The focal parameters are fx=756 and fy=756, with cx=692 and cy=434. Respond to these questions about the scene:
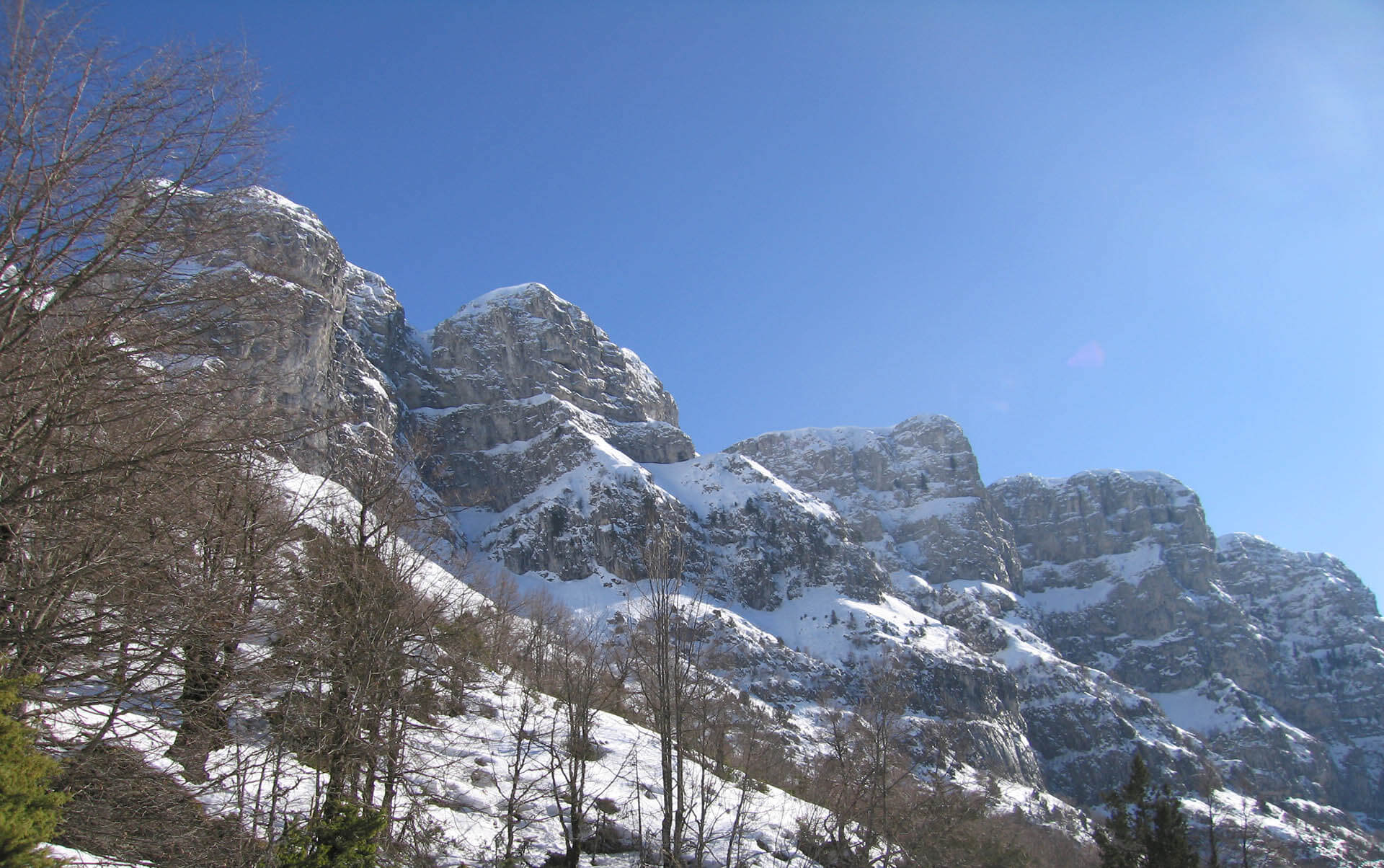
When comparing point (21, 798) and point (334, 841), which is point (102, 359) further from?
point (334, 841)

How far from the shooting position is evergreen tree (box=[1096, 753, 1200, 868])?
2923 cm

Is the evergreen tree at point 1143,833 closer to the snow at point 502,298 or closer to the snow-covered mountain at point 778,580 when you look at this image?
the snow-covered mountain at point 778,580

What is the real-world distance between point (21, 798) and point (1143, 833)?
36431mm

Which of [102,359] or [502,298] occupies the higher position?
[502,298]

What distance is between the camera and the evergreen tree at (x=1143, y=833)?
29.2 metres

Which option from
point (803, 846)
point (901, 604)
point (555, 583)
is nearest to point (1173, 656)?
point (901, 604)

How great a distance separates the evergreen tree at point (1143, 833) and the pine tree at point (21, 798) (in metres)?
35.3

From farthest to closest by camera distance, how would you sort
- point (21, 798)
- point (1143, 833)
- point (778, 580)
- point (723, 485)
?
point (723, 485) < point (778, 580) < point (1143, 833) < point (21, 798)

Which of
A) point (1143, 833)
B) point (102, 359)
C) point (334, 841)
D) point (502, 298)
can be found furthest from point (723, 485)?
point (102, 359)

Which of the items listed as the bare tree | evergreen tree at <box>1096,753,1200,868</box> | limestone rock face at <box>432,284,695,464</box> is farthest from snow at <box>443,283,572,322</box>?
the bare tree

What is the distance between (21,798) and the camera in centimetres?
528

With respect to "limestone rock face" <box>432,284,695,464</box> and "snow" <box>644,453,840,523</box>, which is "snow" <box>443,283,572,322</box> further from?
"snow" <box>644,453,840,523</box>

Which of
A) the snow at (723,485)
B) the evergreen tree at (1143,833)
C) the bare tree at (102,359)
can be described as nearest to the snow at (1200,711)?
the snow at (723,485)

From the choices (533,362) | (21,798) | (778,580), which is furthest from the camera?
(533,362)
